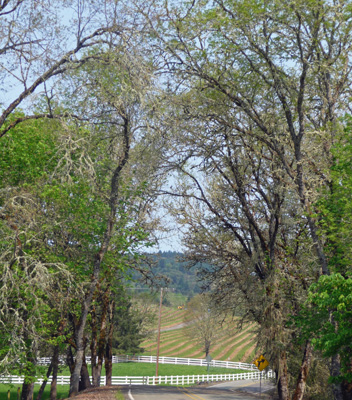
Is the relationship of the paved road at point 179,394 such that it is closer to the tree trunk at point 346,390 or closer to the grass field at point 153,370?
the tree trunk at point 346,390

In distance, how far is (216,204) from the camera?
64.8 feet

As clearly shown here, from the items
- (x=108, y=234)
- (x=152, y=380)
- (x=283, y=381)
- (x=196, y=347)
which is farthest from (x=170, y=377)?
(x=196, y=347)

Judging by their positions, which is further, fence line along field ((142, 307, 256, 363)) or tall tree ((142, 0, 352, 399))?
fence line along field ((142, 307, 256, 363))

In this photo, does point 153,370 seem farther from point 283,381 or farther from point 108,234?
point 108,234

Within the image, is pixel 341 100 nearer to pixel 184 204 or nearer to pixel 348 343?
pixel 184 204

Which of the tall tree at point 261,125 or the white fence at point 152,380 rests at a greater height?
the tall tree at point 261,125

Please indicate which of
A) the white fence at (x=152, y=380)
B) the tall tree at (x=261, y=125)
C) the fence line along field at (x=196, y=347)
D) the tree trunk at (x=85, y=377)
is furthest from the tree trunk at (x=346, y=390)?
the fence line along field at (x=196, y=347)

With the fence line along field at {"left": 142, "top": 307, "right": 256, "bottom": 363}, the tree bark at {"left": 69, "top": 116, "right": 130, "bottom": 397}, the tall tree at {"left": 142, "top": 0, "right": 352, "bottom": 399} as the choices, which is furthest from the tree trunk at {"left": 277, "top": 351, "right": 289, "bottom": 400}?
the fence line along field at {"left": 142, "top": 307, "right": 256, "bottom": 363}

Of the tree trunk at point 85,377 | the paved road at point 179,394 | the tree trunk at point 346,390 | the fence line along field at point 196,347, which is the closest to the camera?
the tree trunk at point 346,390

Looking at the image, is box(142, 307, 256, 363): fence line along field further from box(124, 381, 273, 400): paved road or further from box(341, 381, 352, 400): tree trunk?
box(341, 381, 352, 400): tree trunk

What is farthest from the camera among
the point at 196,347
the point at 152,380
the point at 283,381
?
the point at 196,347

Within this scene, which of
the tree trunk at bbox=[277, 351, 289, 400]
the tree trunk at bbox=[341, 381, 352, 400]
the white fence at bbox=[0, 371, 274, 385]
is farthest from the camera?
the white fence at bbox=[0, 371, 274, 385]

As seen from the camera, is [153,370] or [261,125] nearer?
[261,125]

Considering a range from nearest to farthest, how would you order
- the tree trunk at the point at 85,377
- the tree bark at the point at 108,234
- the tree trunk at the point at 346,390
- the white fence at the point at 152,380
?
the tree trunk at the point at 346,390 < the tree bark at the point at 108,234 < the tree trunk at the point at 85,377 < the white fence at the point at 152,380
